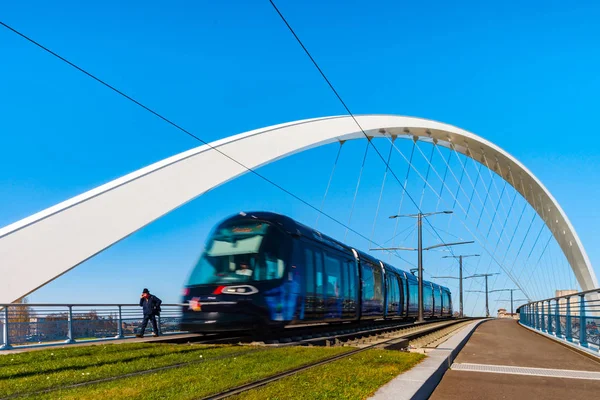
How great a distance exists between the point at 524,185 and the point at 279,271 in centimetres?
3548

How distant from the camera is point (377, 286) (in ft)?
73.0

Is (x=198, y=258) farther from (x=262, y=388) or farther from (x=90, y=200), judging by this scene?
(x=262, y=388)

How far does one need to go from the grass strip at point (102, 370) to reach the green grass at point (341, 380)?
7.26 ft

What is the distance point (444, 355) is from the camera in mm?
8602

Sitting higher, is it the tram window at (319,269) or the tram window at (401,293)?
the tram window at (319,269)

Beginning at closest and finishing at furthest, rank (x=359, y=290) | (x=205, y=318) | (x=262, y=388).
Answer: (x=262, y=388) → (x=205, y=318) → (x=359, y=290)

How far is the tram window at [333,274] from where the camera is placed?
51.9 ft

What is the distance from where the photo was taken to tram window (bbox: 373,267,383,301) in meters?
21.9

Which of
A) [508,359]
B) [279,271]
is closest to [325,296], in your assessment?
[279,271]

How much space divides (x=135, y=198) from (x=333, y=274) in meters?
7.36

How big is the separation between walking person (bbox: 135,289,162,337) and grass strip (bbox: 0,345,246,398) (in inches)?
188

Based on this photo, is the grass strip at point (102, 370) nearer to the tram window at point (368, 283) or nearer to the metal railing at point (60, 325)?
the metal railing at point (60, 325)

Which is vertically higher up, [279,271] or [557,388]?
[279,271]

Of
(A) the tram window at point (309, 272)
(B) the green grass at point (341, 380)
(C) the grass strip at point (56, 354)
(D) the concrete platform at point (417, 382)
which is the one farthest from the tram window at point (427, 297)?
(D) the concrete platform at point (417, 382)
